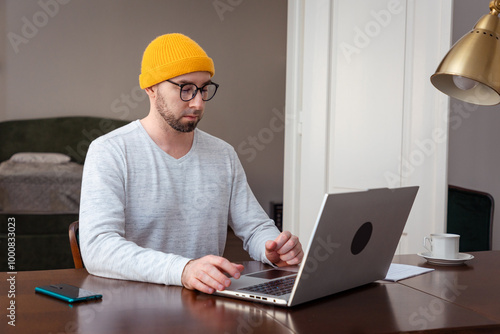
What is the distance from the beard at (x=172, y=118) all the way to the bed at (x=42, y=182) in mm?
2448

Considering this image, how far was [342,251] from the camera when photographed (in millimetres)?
1071

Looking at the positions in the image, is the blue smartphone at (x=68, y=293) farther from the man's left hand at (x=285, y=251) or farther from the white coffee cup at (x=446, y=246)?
the white coffee cup at (x=446, y=246)

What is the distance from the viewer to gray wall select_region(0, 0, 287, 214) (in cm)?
540

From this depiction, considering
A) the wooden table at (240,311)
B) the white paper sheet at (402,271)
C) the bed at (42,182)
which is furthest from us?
the bed at (42,182)

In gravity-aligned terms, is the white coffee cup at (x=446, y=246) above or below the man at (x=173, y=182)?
below

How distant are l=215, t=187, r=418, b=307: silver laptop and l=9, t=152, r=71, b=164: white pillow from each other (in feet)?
14.2

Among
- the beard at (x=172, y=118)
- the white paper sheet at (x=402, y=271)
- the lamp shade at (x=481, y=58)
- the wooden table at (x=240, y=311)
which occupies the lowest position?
the wooden table at (x=240, y=311)

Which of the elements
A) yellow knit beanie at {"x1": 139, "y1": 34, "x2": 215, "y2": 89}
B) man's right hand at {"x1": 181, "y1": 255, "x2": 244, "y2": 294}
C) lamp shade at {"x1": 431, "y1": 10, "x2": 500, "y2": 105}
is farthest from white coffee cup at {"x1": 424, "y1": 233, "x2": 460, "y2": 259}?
yellow knit beanie at {"x1": 139, "y1": 34, "x2": 215, "y2": 89}

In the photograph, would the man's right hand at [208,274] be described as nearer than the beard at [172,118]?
Yes

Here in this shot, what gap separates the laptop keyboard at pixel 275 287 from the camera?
1.10 meters

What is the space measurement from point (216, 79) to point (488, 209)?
12.2 feet

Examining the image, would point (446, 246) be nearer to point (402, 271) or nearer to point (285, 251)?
point (402, 271)

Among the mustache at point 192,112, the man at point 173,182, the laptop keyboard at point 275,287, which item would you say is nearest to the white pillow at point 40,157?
the man at point 173,182

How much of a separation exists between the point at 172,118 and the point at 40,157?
3.98 m
